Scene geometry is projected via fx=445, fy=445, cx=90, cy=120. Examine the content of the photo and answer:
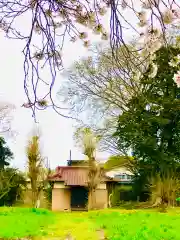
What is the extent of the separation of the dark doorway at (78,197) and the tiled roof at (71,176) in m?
0.45

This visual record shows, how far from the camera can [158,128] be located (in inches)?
792

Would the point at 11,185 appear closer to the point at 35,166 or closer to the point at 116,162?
the point at 35,166

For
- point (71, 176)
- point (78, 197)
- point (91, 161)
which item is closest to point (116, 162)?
point (71, 176)

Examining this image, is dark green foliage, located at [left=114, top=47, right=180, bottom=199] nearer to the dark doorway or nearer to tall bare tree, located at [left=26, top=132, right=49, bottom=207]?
tall bare tree, located at [left=26, top=132, right=49, bottom=207]

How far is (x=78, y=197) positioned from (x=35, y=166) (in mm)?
4458

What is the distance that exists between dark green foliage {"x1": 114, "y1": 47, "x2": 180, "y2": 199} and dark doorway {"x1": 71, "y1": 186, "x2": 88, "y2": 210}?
174 inches

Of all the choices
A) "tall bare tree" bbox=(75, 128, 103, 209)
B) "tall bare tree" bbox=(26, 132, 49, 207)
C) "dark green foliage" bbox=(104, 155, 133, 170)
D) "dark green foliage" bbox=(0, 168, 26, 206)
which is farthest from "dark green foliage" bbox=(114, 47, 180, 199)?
"dark green foliage" bbox=(0, 168, 26, 206)

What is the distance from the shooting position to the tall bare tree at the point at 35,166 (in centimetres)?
2008

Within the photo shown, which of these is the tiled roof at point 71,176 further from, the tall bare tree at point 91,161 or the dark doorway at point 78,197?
the tall bare tree at point 91,161

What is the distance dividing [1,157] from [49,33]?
75.4ft

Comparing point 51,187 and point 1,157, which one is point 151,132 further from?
point 1,157

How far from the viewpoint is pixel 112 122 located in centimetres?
2209

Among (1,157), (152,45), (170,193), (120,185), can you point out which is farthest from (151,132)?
(152,45)

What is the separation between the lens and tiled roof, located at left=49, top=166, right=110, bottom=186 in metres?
23.4
